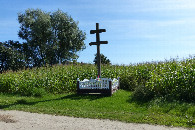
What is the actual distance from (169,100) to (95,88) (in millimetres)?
5157

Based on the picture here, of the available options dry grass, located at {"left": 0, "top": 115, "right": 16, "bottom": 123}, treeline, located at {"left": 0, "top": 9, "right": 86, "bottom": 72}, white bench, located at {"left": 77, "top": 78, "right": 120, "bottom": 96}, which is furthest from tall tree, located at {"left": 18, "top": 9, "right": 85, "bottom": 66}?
dry grass, located at {"left": 0, "top": 115, "right": 16, "bottom": 123}

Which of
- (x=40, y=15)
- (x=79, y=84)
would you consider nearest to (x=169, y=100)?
(x=79, y=84)

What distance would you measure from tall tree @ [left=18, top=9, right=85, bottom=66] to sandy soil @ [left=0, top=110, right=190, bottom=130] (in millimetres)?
27713

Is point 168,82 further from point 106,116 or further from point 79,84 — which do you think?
point 79,84

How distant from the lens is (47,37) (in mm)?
36625

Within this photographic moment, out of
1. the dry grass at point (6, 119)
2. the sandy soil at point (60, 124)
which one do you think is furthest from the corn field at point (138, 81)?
the dry grass at point (6, 119)

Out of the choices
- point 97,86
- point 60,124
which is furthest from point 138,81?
point 60,124

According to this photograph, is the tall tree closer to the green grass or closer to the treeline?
the treeline

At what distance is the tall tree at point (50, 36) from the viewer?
36.0m

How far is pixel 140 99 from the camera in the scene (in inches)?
483

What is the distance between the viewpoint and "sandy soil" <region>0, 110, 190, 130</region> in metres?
7.43

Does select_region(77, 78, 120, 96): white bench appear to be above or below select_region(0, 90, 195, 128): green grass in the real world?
above

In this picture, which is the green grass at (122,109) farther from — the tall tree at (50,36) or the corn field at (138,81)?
the tall tree at (50,36)

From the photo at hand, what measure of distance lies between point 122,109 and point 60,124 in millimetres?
3757
